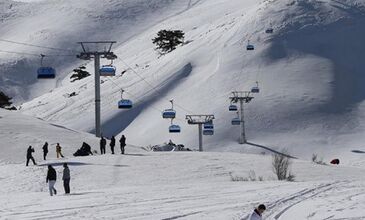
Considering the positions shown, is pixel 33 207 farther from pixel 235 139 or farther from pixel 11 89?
pixel 11 89

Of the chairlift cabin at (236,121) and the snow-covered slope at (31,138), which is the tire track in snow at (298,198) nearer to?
the snow-covered slope at (31,138)

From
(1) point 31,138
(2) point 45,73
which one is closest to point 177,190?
(2) point 45,73

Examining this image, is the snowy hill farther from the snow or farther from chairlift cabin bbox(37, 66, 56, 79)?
chairlift cabin bbox(37, 66, 56, 79)

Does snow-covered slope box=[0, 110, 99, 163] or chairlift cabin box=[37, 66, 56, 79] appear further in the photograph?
snow-covered slope box=[0, 110, 99, 163]

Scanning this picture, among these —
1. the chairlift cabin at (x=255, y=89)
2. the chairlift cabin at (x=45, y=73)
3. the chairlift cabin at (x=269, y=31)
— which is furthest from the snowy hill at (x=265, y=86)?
the chairlift cabin at (x=45, y=73)

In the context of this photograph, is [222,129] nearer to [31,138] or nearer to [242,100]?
[242,100]

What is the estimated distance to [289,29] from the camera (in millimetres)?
Result: 125750

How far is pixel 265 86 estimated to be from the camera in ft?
347

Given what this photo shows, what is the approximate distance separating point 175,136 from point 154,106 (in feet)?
43.4

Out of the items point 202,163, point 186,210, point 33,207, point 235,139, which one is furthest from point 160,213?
point 235,139

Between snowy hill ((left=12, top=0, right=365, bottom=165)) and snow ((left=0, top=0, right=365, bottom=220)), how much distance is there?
8.7 inches

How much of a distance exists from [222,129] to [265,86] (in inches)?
532

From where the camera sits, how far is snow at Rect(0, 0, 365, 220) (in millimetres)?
29781

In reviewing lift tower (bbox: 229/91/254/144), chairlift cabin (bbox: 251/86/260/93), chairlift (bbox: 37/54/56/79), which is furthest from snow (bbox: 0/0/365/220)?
chairlift (bbox: 37/54/56/79)
